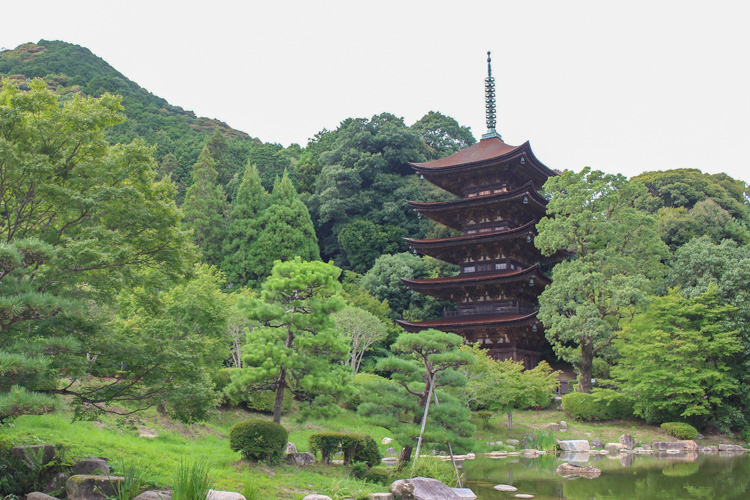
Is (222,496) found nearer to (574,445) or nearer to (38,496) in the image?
(38,496)

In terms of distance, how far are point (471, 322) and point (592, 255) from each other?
6.48 meters

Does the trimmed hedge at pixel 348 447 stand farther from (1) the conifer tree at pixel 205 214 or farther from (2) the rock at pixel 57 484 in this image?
(1) the conifer tree at pixel 205 214

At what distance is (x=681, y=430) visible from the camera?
Answer: 2214 centimetres

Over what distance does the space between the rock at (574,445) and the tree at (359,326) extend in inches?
391

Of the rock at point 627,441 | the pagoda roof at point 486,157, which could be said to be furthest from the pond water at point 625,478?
the pagoda roof at point 486,157

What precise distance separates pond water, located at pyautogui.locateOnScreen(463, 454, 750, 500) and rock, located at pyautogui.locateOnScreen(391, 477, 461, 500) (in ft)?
5.56

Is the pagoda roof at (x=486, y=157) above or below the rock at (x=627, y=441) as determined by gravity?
above

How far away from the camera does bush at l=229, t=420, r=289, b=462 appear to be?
11875 mm

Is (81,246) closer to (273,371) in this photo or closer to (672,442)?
(273,371)

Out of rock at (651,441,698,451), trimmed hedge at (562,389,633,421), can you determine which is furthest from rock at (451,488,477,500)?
trimmed hedge at (562,389,633,421)

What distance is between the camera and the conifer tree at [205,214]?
4050 cm

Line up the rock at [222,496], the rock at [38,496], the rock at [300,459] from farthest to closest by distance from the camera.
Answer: the rock at [300,459] < the rock at [222,496] < the rock at [38,496]

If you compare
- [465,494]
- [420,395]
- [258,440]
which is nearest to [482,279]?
[420,395]

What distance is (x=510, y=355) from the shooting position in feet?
94.2
